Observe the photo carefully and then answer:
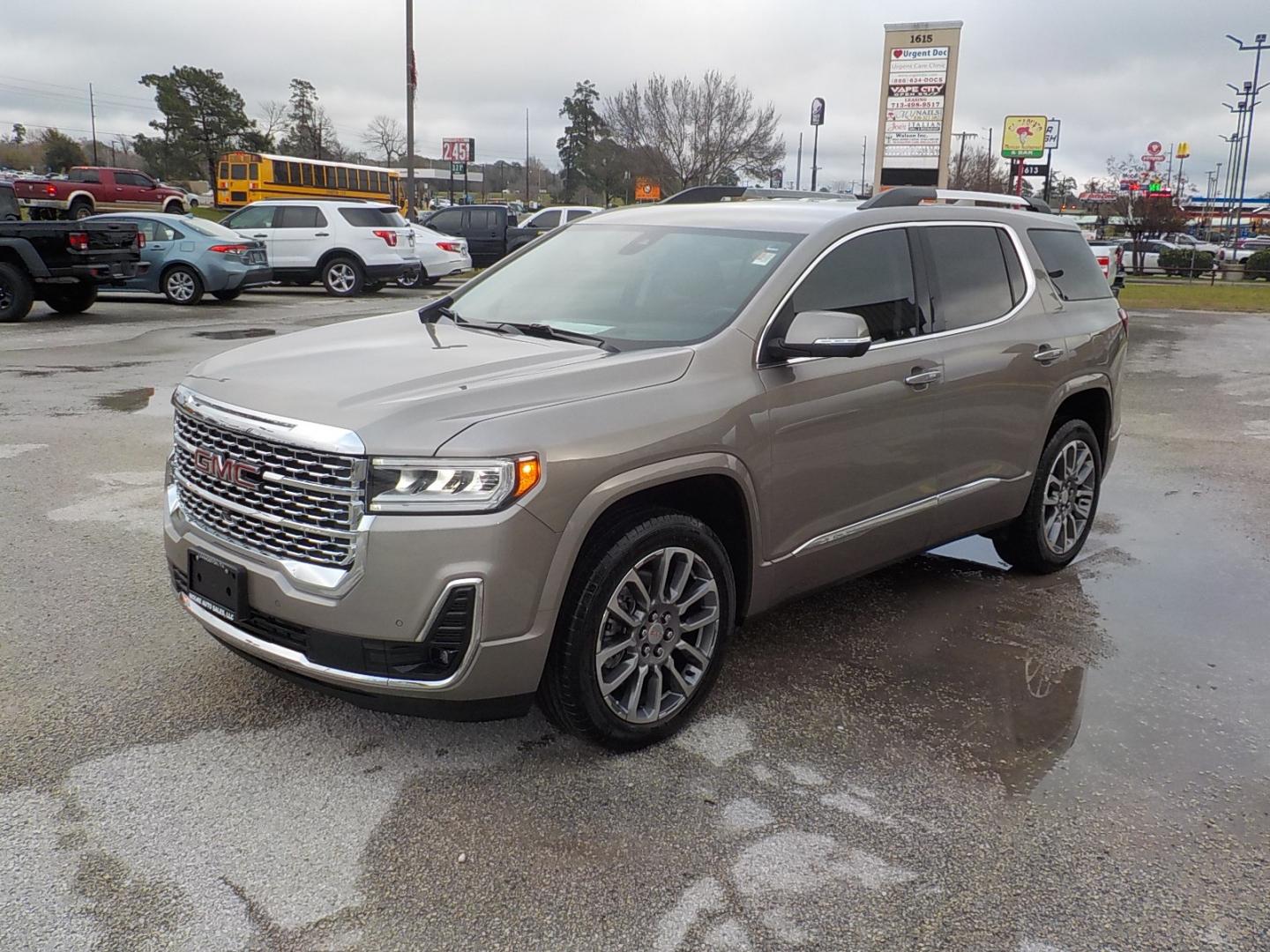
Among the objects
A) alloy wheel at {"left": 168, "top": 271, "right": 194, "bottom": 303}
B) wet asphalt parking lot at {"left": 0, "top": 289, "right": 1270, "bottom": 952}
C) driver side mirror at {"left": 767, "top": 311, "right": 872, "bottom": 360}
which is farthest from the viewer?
alloy wheel at {"left": 168, "top": 271, "right": 194, "bottom": 303}

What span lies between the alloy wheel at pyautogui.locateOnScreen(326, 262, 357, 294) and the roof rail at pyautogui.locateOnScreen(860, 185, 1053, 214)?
16.3 m

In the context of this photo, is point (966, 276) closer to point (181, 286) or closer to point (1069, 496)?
point (1069, 496)

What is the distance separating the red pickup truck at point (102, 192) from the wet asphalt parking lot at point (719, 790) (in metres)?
41.6

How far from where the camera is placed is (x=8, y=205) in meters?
14.5

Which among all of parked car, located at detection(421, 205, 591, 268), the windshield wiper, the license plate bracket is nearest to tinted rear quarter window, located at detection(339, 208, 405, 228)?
parked car, located at detection(421, 205, 591, 268)

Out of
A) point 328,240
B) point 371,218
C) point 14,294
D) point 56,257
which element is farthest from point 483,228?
point 14,294

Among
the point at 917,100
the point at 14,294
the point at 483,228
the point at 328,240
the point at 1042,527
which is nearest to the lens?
the point at 1042,527

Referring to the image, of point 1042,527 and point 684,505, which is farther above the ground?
point 684,505

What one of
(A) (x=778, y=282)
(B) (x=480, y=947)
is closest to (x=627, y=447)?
(A) (x=778, y=282)

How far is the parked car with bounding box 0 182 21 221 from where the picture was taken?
566 inches

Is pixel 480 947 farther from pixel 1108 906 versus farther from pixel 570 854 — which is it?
pixel 1108 906

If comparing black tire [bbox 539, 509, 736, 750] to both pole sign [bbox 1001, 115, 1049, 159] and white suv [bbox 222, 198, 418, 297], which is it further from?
pole sign [bbox 1001, 115, 1049, 159]

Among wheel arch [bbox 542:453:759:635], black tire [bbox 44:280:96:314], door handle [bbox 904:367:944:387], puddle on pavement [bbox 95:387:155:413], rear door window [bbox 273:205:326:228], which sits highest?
rear door window [bbox 273:205:326:228]

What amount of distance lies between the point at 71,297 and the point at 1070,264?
48.9 feet
